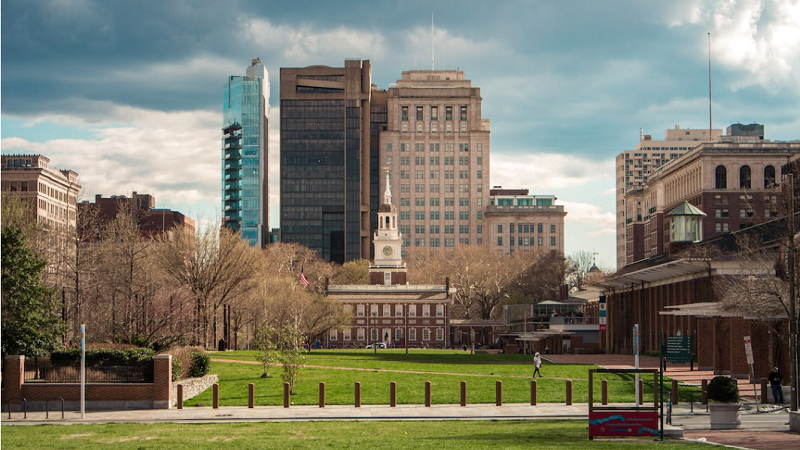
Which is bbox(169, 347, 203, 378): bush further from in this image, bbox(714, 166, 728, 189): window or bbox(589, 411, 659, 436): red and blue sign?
bbox(714, 166, 728, 189): window

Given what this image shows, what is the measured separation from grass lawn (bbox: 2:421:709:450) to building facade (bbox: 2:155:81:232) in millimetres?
119210

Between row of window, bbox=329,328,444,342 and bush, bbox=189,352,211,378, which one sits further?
row of window, bbox=329,328,444,342

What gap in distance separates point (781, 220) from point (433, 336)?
97.1 meters

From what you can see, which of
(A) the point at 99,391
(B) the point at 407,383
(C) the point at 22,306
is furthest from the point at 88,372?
(B) the point at 407,383

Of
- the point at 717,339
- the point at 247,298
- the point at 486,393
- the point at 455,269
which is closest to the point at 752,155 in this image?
the point at 455,269

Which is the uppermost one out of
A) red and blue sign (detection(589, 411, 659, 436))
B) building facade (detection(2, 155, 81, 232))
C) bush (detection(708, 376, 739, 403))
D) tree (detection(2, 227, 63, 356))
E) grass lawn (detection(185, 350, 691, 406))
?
building facade (detection(2, 155, 81, 232))

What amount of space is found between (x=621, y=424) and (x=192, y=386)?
76.3ft

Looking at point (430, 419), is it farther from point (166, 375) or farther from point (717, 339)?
point (717, 339)

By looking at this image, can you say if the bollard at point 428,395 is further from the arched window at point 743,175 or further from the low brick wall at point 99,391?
the arched window at point 743,175

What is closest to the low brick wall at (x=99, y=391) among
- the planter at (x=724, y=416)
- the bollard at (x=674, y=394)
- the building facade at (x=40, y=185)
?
the bollard at (x=674, y=394)

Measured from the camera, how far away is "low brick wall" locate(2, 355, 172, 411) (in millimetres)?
41062

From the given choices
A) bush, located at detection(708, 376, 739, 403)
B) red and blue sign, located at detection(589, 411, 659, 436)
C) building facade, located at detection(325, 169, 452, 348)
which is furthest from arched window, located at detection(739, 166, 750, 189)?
red and blue sign, located at detection(589, 411, 659, 436)

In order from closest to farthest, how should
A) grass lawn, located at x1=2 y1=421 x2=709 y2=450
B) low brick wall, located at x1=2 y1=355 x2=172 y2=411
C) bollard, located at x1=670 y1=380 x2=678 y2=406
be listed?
grass lawn, located at x1=2 y1=421 x2=709 y2=450 < low brick wall, located at x1=2 y1=355 x2=172 y2=411 < bollard, located at x1=670 y1=380 x2=678 y2=406

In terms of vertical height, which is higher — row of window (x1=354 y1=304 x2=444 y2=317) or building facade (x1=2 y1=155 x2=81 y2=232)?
building facade (x1=2 y1=155 x2=81 y2=232)
